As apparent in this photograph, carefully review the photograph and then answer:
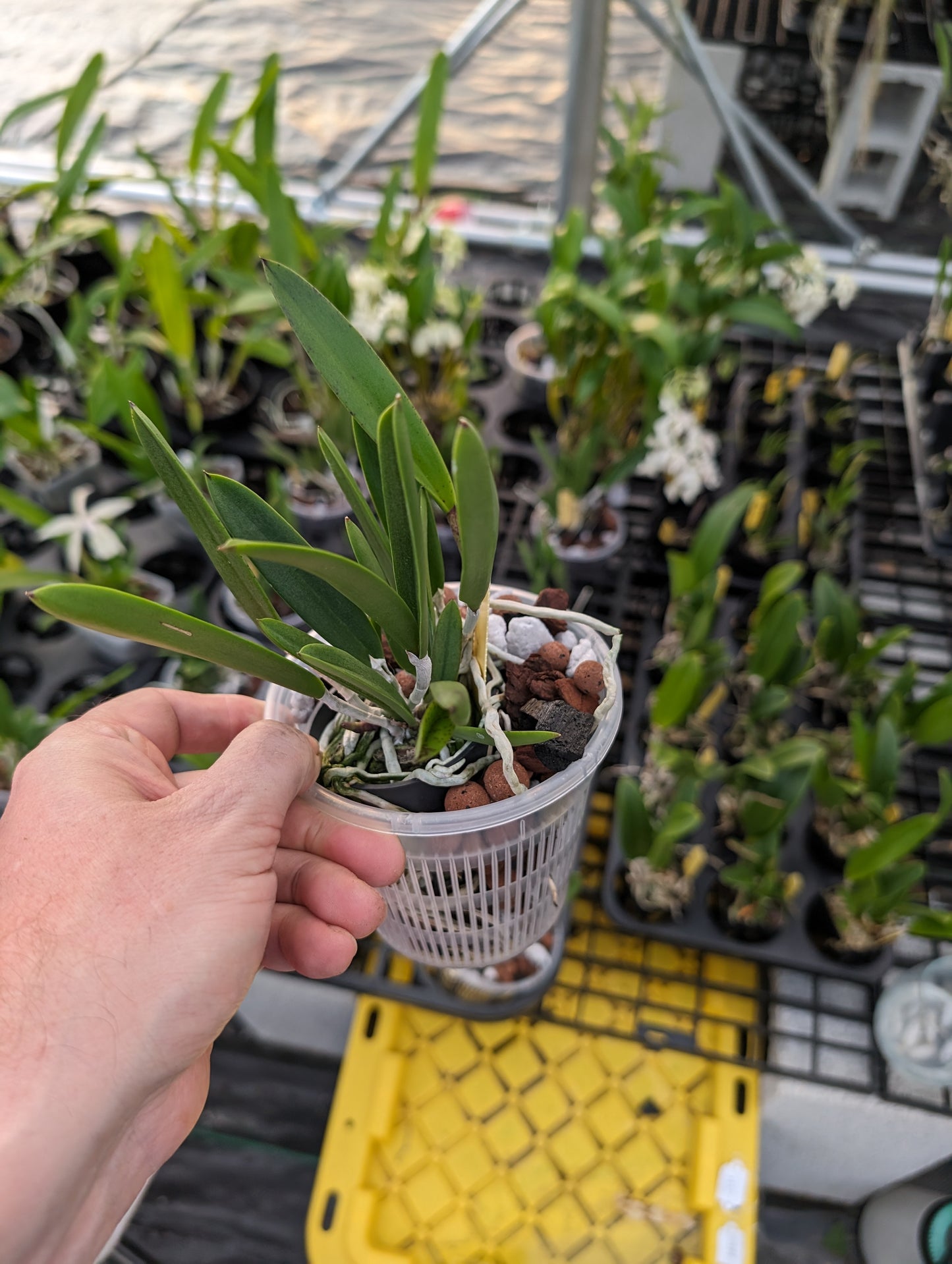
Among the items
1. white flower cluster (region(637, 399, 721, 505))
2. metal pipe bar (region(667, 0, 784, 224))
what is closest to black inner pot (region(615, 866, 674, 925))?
white flower cluster (region(637, 399, 721, 505))

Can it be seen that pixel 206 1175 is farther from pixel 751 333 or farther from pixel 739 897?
pixel 751 333

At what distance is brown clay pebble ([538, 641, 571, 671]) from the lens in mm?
513

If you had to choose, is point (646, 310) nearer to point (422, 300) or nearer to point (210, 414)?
point (422, 300)

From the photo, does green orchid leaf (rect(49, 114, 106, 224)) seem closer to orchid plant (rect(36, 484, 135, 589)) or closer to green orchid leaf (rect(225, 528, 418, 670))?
orchid plant (rect(36, 484, 135, 589))

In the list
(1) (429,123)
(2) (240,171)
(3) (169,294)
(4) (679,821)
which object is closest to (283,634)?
(4) (679,821)

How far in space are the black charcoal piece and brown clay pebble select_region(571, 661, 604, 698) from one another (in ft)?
0.07

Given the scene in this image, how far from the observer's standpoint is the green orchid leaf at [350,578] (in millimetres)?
313

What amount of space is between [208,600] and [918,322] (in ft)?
4.44

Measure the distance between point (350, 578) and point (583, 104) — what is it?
1.42 meters

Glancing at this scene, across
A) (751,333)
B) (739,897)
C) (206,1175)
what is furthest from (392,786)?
(751,333)

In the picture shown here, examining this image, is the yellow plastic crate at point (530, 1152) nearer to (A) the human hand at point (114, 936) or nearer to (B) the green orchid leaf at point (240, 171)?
(A) the human hand at point (114, 936)

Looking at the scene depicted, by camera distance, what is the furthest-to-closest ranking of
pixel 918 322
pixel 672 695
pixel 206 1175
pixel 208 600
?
pixel 918 322, pixel 208 600, pixel 206 1175, pixel 672 695

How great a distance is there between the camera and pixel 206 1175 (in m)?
0.97

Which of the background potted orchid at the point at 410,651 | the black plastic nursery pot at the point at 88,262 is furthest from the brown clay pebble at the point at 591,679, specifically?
the black plastic nursery pot at the point at 88,262
